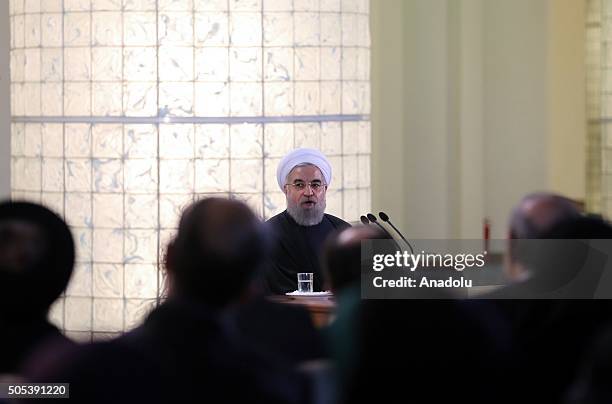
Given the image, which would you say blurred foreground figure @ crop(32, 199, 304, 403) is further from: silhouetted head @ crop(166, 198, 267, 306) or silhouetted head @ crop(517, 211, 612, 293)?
silhouetted head @ crop(517, 211, 612, 293)

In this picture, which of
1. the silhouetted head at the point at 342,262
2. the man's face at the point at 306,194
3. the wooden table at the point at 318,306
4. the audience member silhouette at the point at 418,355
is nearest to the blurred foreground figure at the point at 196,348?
the audience member silhouette at the point at 418,355

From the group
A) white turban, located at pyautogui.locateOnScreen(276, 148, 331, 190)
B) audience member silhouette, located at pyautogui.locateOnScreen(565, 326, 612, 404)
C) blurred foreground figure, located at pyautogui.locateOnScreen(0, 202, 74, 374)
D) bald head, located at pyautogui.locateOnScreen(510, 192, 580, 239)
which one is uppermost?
white turban, located at pyautogui.locateOnScreen(276, 148, 331, 190)

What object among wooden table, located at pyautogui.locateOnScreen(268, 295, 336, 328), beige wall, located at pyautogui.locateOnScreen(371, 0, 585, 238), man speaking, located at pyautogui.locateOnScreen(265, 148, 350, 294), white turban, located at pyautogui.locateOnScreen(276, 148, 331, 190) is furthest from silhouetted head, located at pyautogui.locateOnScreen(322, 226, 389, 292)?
beige wall, located at pyautogui.locateOnScreen(371, 0, 585, 238)

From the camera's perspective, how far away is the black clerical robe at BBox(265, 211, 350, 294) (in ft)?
23.8

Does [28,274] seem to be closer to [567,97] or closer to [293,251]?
[293,251]

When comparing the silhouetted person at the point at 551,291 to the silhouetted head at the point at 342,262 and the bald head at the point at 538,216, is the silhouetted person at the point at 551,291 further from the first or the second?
the silhouetted head at the point at 342,262

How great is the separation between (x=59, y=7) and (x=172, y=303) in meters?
6.01

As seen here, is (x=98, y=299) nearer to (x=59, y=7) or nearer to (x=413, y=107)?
(x=59, y=7)

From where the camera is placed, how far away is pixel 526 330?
3.84m

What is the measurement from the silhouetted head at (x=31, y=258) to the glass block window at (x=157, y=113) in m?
5.07

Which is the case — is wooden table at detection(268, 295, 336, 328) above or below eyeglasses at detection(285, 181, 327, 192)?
below

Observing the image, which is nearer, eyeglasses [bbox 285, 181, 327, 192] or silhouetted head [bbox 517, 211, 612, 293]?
silhouetted head [bbox 517, 211, 612, 293]

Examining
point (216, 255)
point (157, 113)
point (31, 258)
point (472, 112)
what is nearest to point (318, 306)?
point (31, 258)

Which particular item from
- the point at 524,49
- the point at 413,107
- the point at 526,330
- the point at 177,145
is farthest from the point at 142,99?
the point at 526,330
